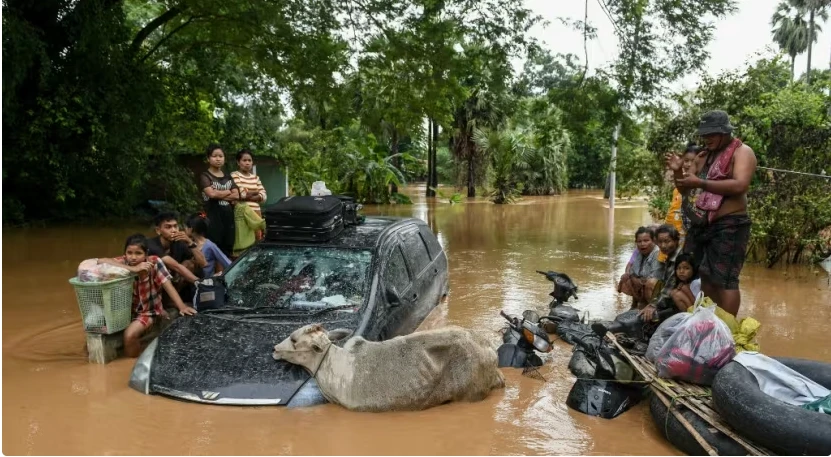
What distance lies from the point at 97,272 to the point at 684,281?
17.0 ft

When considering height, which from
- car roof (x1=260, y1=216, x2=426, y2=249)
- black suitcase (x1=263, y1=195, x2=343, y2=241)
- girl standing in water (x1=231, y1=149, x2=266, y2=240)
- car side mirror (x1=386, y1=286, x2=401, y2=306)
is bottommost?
car side mirror (x1=386, y1=286, x2=401, y2=306)

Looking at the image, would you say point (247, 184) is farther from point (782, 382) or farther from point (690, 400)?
point (782, 382)

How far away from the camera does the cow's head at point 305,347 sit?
4.47m

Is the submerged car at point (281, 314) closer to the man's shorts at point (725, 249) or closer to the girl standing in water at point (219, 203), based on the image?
the girl standing in water at point (219, 203)

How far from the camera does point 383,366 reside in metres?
4.51

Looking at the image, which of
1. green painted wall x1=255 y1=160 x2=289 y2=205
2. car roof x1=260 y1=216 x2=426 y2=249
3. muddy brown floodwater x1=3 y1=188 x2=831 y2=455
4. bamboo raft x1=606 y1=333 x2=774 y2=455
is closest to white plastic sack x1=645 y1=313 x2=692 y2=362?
bamboo raft x1=606 y1=333 x2=774 y2=455

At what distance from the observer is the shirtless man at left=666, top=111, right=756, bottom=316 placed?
5215 mm

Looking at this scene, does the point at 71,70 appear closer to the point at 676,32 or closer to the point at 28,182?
the point at 28,182

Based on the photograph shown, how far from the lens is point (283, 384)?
4414mm

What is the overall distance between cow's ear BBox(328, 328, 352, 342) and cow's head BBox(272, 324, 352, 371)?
16cm

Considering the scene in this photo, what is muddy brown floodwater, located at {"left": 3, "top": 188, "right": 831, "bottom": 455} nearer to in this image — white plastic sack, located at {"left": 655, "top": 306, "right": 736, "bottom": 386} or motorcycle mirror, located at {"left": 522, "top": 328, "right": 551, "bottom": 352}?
motorcycle mirror, located at {"left": 522, "top": 328, "right": 551, "bottom": 352}

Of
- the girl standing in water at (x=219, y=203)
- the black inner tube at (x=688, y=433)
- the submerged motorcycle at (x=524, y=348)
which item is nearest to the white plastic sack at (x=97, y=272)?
the girl standing in water at (x=219, y=203)

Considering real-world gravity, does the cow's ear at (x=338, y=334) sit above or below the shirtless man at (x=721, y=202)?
below

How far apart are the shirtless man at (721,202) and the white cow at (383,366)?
2.34 meters
